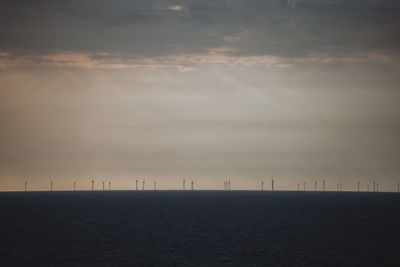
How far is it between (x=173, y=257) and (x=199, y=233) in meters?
32.1

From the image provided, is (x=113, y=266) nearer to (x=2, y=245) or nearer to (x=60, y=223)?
(x=2, y=245)

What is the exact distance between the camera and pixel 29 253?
76.9 meters

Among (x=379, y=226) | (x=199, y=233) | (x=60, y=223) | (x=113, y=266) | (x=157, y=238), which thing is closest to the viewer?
(x=113, y=266)

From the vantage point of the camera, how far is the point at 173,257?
2908 inches

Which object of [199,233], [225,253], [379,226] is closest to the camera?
[225,253]

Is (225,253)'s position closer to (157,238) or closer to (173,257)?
(173,257)

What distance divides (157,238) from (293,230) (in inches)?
1162

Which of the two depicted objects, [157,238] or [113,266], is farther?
[157,238]

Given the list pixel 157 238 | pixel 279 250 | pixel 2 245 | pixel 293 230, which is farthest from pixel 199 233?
pixel 2 245

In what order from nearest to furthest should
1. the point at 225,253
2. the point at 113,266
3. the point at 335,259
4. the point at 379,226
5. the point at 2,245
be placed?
the point at 113,266
the point at 335,259
the point at 225,253
the point at 2,245
the point at 379,226

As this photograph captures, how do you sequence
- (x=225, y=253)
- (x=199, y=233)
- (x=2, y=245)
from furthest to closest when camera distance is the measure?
(x=199, y=233), (x=2, y=245), (x=225, y=253)

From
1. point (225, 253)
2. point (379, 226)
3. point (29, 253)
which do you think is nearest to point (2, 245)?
point (29, 253)

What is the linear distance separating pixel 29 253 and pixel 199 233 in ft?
121

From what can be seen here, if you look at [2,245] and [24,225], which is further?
[24,225]
